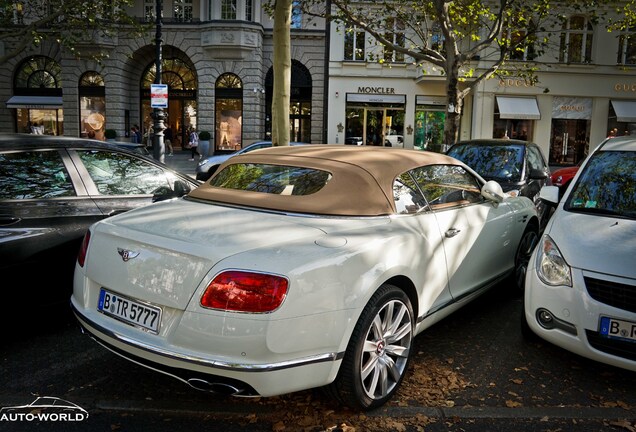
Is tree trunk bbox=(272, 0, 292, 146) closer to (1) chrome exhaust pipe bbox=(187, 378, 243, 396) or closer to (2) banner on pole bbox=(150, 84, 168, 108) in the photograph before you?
(2) banner on pole bbox=(150, 84, 168, 108)

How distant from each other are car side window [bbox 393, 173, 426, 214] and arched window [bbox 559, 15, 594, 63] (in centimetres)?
2663

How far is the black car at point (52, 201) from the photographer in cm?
372

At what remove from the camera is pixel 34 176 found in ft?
13.4

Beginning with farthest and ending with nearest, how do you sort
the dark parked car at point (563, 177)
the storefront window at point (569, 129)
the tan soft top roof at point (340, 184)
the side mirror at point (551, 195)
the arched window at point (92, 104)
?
the arched window at point (92, 104) < the storefront window at point (569, 129) < the dark parked car at point (563, 177) < the side mirror at point (551, 195) < the tan soft top roof at point (340, 184)

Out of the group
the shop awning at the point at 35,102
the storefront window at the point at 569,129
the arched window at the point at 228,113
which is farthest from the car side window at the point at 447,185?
the shop awning at the point at 35,102

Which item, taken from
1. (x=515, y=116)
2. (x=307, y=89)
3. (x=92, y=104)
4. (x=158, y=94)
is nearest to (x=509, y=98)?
(x=515, y=116)

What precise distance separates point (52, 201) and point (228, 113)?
25.8 metres

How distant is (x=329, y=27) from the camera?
2780cm

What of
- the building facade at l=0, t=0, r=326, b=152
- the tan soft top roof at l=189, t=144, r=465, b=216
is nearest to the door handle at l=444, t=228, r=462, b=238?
the tan soft top roof at l=189, t=144, r=465, b=216

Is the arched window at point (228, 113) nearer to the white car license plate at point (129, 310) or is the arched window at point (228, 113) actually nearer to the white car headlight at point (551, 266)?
the white car headlight at point (551, 266)

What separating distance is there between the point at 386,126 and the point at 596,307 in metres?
25.6

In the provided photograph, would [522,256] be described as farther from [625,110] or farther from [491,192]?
[625,110]

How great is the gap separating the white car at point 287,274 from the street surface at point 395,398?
0.98ft

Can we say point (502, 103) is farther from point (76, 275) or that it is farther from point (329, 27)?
point (76, 275)
